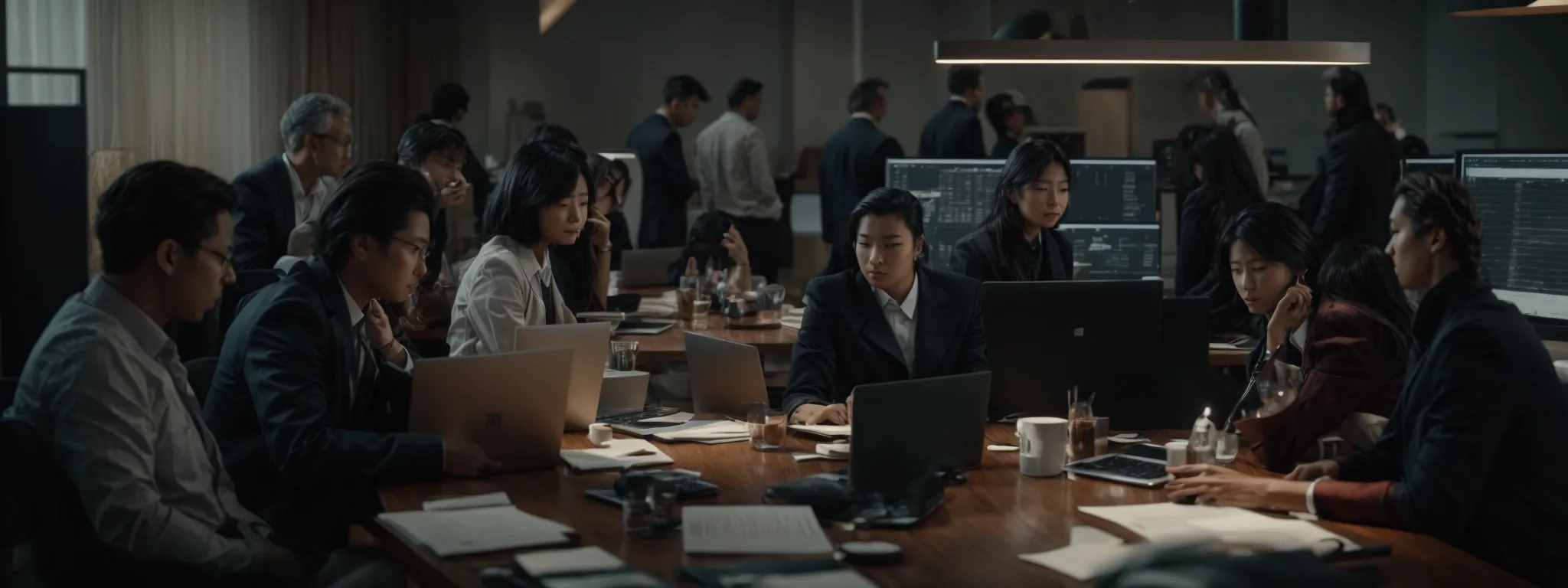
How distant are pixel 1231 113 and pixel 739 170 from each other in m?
3.08

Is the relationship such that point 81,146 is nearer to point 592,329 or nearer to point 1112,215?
point 592,329

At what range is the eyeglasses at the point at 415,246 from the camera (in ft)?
10.2

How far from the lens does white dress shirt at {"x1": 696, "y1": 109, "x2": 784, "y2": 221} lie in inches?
388

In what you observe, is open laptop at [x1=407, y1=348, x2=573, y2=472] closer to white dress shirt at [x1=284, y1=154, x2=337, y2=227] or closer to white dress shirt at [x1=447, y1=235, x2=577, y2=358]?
white dress shirt at [x1=447, y1=235, x2=577, y2=358]

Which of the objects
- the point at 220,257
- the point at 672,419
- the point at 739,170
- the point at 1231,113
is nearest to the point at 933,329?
the point at 672,419

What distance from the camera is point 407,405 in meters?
3.30

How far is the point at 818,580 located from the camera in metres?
2.25

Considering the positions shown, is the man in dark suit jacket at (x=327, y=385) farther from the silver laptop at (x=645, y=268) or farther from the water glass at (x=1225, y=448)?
the silver laptop at (x=645, y=268)

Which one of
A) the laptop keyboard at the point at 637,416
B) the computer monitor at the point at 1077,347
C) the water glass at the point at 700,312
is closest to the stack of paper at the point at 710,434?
the laptop keyboard at the point at 637,416

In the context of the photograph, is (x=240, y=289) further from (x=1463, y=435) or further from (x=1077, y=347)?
(x=1463, y=435)

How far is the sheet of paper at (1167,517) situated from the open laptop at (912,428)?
304 mm

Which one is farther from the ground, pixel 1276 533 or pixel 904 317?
pixel 904 317

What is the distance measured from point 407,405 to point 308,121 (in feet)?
7.20

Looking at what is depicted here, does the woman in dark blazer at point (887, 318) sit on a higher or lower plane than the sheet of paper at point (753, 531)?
higher
